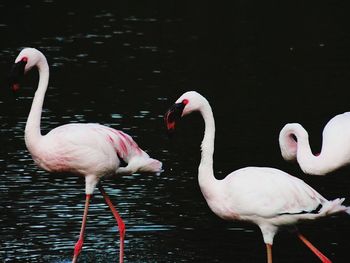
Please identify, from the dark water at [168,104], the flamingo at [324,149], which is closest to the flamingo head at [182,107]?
the flamingo at [324,149]

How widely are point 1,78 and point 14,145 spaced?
426 centimetres

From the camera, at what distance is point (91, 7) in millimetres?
24344

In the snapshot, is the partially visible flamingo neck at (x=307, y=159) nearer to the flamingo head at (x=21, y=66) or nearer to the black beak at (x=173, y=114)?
the black beak at (x=173, y=114)

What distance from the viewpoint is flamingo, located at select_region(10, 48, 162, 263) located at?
8820mm

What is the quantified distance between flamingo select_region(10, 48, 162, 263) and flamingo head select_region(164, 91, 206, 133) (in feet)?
3.14

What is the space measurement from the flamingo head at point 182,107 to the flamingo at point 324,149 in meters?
1.12

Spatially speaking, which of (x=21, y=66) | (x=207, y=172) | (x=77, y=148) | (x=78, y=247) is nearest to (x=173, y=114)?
(x=207, y=172)

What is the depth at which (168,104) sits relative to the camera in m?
14.2

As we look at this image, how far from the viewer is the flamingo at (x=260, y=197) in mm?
8055

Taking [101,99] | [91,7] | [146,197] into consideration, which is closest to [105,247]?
[146,197]

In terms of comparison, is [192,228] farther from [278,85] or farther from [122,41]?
[122,41]

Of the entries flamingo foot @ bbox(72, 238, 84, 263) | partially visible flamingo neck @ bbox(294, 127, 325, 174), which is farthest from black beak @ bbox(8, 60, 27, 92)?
partially visible flamingo neck @ bbox(294, 127, 325, 174)

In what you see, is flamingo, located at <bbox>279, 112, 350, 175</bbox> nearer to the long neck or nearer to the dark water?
the dark water

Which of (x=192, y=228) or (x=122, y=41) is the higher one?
(x=122, y=41)
